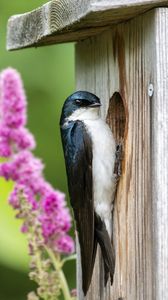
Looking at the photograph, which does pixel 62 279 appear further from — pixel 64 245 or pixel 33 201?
pixel 33 201

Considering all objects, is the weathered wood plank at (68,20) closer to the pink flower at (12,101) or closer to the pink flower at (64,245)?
the pink flower at (12,101)

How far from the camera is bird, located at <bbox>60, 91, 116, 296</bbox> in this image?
3334 mm

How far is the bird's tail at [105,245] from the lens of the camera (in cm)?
338

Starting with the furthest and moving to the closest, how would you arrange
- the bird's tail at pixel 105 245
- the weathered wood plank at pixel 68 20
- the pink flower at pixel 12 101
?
the bird's tail at pixel 105 245 → the pink flower at pixel 12 101 → the weathered wood plank at pixel 68 20

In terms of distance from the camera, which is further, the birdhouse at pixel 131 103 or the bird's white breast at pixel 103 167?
the bird's white breast at pixel 103 167

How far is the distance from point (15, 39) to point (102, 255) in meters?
0.73

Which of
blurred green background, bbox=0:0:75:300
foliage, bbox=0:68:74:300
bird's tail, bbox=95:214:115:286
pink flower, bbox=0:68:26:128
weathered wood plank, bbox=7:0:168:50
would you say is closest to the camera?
weathered wood plank, bbox=7:0:168:50

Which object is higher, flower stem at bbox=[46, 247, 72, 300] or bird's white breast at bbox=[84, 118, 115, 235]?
bird's white breast at bbox=[84, 118, 115, 235]

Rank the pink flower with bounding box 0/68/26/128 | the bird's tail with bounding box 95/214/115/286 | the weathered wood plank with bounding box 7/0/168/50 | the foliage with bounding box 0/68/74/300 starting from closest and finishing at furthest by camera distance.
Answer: the weathered wood plank with bounding box 7/0/168/50 < the foliage with bounding box 0/68/74/300 < the pink flower with bounding box 0/68/26/128 < the bird's tail with bounding box 95/214/115/286

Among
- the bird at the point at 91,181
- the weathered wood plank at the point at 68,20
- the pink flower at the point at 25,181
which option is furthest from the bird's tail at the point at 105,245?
the weathered wood plank at the point at 68,20

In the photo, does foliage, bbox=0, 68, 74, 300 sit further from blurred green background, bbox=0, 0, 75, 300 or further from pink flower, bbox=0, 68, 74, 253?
blurred green background, bbox=0, 0, 75, 300

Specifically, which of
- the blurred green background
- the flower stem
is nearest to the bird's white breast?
the flower stem

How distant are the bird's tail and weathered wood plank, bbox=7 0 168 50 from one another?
527 mm

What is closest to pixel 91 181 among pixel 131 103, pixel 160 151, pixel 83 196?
pixel 83 196
